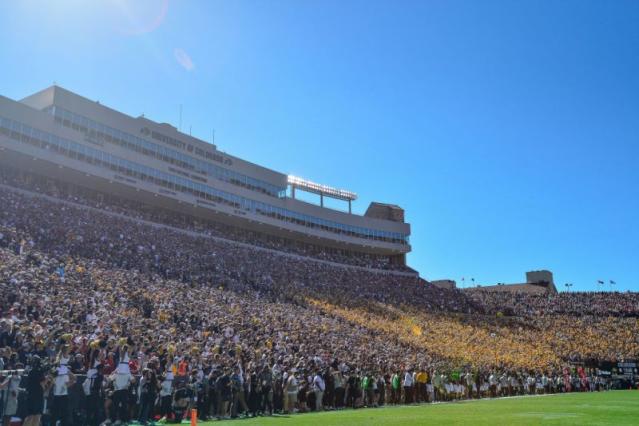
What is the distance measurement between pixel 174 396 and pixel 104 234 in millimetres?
23279

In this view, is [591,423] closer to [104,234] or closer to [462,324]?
[104,234]

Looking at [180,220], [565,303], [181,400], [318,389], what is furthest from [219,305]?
[565,303]

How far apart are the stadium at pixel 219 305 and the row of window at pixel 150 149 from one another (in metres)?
0.15

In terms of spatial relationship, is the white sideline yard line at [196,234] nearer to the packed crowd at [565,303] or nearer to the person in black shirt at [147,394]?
A: the packed crowd at [565,303]

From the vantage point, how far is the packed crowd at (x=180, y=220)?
40.5m

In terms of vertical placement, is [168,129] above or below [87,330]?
above

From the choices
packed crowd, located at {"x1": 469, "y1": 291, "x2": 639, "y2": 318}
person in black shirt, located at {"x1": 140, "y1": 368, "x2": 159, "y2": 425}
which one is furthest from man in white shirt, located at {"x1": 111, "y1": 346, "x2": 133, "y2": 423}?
packed crowd, located at {"x1": 469, "y1": 291, "x2": 639, "y2": 318}

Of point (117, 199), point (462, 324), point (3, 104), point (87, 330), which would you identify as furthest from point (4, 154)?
point (462, 324)

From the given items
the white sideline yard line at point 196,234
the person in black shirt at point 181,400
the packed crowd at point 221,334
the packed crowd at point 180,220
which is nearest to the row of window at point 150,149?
the packed crowd at point 180,220

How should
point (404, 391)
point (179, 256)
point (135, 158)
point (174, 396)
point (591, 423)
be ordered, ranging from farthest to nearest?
point (135, 158)
point (179, 256)
point (404, 391)
point (174, 396)
point (591, 423)

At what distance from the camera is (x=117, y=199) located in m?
46.9

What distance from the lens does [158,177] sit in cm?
4756

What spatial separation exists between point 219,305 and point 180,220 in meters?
22.8

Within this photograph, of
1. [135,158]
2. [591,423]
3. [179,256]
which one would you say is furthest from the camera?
[135,158]
